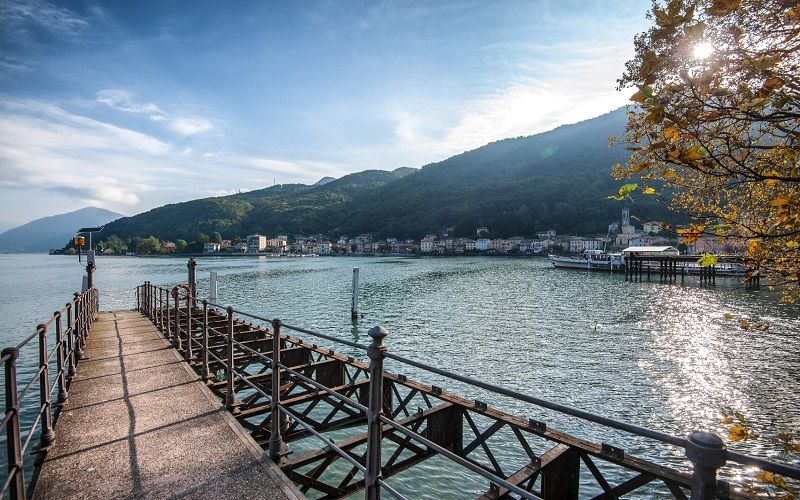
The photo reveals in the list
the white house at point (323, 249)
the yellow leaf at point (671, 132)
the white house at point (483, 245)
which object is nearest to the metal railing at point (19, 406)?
the yellow leaf at point (671, 132)

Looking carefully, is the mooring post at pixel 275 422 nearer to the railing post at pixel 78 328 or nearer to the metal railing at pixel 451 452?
the metal railing at pixel 451 452

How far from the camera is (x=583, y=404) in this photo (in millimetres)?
12727

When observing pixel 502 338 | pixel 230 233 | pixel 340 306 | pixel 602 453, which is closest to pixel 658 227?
pixel 602 453

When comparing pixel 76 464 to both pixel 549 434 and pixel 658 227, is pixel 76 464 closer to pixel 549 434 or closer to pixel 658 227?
pixel 549 434

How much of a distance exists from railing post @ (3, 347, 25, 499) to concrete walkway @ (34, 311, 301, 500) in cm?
80

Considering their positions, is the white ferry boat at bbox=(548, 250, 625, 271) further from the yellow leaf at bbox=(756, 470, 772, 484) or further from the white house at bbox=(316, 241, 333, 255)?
the white house at bbox=(316, 241, 333, 255)

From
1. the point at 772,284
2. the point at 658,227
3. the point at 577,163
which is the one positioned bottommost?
the point at 772,284

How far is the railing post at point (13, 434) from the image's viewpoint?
3.53 meters

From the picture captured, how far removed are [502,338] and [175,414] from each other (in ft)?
61.1

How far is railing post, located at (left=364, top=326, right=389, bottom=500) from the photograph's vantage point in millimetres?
3562

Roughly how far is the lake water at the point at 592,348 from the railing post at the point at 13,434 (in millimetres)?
6530

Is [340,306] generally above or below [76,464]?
below

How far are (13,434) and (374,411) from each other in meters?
3.10

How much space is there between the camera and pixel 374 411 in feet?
12.1
